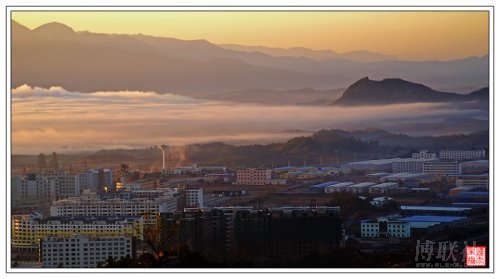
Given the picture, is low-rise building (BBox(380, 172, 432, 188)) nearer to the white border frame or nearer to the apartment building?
the white border frame

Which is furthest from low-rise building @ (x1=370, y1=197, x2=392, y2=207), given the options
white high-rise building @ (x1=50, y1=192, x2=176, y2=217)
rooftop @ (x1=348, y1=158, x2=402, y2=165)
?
white high-rise building @ (x1=50, y1=192, x2=176, y2=217)

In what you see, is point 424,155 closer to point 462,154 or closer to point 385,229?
point 462,154

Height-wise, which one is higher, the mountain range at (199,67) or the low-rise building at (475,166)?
the mountain range at (199,67)

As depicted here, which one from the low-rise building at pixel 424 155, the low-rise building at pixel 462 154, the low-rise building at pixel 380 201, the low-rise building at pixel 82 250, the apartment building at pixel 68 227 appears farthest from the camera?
the low-rise building at pixel 424 155

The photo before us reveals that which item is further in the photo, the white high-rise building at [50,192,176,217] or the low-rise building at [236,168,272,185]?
the low-rise building at [236,168,272,185]

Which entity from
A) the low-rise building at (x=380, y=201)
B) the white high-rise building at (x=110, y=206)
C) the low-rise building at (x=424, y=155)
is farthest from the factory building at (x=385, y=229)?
the white high-rise building at (x=110, y=206)

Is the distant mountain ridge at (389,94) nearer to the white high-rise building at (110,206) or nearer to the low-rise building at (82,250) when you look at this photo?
the white high-rise building at (110,206)
